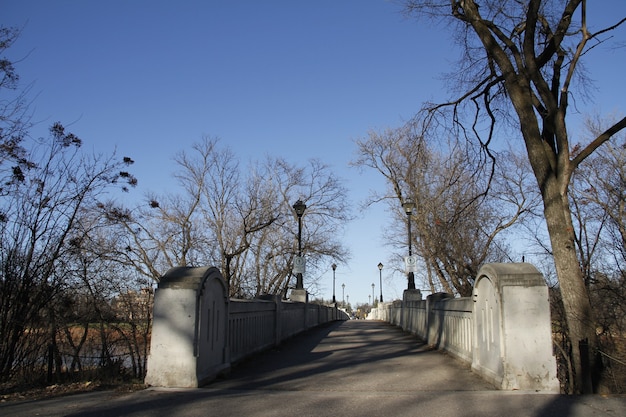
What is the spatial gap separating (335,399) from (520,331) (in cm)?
264

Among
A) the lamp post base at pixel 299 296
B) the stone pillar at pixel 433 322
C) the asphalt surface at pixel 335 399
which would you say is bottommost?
the asphalt surface at pixel 335 399

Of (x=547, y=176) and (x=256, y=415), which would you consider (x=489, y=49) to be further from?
(x=256, y=415)

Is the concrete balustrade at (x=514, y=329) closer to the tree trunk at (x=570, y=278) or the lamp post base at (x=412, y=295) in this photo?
the tree trunk at (x=570, y=278)

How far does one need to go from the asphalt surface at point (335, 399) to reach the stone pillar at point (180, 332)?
26 centimetres

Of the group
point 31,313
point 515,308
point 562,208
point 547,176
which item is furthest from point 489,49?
point 31,313

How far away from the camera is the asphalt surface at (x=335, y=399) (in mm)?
5609

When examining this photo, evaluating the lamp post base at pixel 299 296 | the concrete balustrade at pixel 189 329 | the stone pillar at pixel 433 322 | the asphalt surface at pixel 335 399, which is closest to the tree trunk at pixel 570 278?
the asphalt surface at pixel 335 399

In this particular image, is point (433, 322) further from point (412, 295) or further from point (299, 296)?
point (412, 295)

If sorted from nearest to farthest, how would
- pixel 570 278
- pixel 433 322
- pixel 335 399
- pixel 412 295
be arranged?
pixel 335 399 → pixel 570 278 → pixel 433 322 → pixel 412 295

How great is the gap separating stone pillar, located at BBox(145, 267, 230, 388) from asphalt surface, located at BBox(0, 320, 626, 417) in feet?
0.85

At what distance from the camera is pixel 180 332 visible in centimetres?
703

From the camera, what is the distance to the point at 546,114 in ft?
33.1

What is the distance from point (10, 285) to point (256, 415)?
17.8ft

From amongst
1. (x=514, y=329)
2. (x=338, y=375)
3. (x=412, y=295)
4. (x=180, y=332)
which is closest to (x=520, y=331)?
(x=514, y=329)
